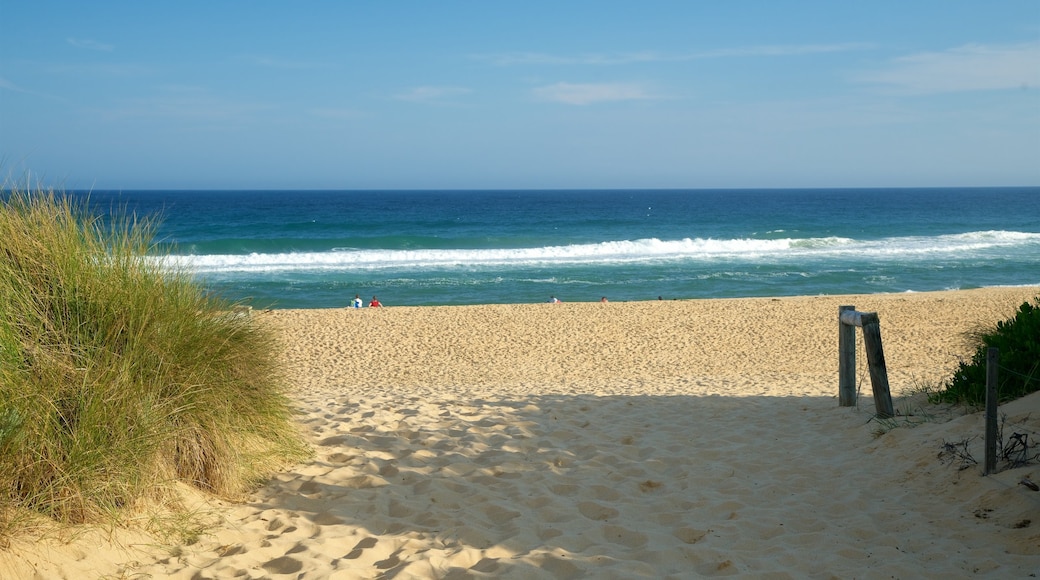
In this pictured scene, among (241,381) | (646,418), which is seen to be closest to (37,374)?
(241,381)

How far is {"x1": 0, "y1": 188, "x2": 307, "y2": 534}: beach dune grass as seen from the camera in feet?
11.7

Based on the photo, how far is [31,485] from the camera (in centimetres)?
345

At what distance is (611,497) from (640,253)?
32554 millimetres

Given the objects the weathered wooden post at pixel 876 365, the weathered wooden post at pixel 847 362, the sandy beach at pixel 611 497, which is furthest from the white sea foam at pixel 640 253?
the weathered wooden post at pixel 876 365

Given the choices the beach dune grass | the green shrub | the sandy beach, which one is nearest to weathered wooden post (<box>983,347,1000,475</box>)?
the sandy beach

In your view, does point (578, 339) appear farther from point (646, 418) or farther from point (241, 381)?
point (241, 381)

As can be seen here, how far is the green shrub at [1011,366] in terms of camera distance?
5.48 m

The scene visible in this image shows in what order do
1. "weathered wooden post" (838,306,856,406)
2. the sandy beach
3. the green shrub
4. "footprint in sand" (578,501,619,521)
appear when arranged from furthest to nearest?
"weathered wooden post" (838,306,856,406) < the green shrub < "footprint in sand" (578,501,619,521) < the sandy beach

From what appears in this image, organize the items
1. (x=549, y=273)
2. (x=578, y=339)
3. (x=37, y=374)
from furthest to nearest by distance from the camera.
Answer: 1. (x=549, y=273)
2. (x=578, y=339)
3. (x=37, y=374)

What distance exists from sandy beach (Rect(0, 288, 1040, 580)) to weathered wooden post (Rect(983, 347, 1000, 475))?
11 centimetres

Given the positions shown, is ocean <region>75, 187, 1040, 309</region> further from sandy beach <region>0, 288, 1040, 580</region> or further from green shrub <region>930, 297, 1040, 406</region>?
green shrub <region>930, 297, 1040, 406</region>

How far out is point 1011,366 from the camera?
5.61m

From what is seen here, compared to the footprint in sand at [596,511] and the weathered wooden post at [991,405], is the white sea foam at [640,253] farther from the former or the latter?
the weathered wooden post at [991,405]

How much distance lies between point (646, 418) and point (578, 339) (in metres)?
8.13
